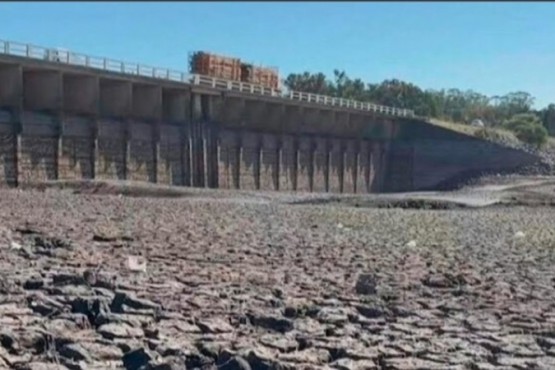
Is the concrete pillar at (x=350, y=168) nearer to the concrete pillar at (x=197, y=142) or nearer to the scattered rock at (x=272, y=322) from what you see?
the concrete pillar at (x=197, y=142)

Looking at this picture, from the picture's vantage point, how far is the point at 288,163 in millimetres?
57781

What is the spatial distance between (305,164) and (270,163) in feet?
15.5

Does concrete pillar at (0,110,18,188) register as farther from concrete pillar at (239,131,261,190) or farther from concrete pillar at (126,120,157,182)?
concrete pillar at (239,131,261,190)

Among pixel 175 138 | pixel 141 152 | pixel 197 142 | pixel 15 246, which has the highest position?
pixel 175 138

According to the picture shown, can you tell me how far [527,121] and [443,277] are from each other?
232ft

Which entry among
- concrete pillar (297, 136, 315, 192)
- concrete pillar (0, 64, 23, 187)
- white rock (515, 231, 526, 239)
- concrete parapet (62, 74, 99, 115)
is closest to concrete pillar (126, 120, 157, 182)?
concrete parapet (62, 74, 99, 115)

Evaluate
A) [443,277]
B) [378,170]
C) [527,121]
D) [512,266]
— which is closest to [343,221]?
[512,266]

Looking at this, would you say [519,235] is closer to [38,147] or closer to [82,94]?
[38,147]

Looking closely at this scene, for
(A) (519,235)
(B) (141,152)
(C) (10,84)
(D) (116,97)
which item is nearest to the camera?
(A) (519,235)

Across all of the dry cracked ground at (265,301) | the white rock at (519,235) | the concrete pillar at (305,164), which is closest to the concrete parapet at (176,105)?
the concrete pillar at (305,164)

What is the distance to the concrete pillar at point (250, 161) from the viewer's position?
2071 inches

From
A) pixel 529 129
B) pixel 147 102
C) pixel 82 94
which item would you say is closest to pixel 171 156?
pixel 147 102

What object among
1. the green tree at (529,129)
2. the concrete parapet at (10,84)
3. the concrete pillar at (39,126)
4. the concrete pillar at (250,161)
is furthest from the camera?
the green tree at (529,129)

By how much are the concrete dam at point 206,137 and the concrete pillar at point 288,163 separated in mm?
107
